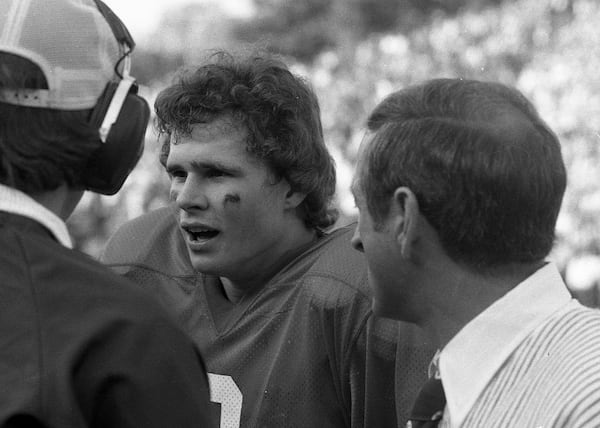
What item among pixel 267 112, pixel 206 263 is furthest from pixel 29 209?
pixel 267 112

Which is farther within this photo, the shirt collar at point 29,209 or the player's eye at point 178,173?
the player's eye at point 178,173

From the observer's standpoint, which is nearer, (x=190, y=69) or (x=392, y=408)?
(x=392, y=408)

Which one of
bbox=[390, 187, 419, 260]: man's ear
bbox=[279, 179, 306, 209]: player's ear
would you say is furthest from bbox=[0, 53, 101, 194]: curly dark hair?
bbox=[279, 179, 306, 209]: player's ear

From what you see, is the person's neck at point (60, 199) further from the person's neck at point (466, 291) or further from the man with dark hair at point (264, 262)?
the man with dark hair at point (264, 262)

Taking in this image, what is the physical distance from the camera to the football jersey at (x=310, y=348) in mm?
2197

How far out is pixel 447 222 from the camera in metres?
1.64

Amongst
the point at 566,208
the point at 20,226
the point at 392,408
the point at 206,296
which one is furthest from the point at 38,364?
the point at 566,208

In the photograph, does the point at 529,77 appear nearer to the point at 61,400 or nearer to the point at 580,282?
the point at 580,282

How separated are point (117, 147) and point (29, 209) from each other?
181mm

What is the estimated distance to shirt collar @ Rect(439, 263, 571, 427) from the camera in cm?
157

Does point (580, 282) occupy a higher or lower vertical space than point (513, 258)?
lower

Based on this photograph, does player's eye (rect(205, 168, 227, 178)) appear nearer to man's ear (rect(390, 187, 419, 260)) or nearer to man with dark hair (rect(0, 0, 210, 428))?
man's ear (rect(390, 187, 419, 260))

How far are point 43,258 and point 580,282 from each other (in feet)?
16.2

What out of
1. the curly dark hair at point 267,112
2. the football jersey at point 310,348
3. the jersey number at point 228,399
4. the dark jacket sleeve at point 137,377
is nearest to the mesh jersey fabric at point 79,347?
the dark jacket sleeve at point 137,377
